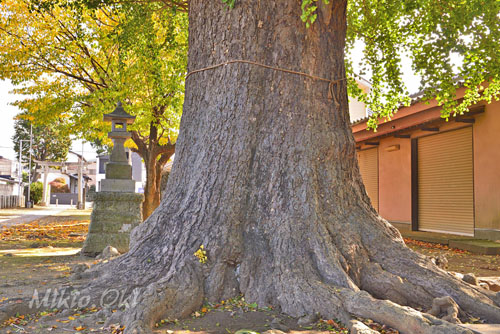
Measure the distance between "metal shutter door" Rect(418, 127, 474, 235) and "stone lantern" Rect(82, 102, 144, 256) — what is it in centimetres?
906

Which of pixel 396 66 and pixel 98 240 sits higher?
pixel 396 66

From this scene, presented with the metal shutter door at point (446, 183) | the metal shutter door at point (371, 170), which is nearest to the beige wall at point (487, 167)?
the metal shutter door at point (446, 183)

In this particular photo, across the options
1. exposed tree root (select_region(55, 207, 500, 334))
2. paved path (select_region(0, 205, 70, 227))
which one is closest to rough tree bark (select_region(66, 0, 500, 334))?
exposed tree root (select_region(55, 207, 500, 334))

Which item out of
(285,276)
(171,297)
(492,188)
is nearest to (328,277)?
(285,276)

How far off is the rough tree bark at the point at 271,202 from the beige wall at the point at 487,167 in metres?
7.76

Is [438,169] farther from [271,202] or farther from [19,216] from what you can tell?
→ [19,216]

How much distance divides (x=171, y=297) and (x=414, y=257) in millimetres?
2398

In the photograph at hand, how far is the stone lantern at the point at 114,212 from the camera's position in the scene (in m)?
8.50

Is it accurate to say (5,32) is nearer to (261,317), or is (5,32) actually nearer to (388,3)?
(388,3)

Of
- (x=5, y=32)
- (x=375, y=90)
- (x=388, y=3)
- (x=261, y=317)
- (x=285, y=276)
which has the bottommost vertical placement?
(x=261, y=317)

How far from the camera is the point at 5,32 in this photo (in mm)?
14266

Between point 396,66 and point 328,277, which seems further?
point 396,66

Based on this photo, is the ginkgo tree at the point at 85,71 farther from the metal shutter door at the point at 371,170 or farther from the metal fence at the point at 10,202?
the metal fence at the point at 10,202

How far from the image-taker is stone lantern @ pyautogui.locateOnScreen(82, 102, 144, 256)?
8.50m
